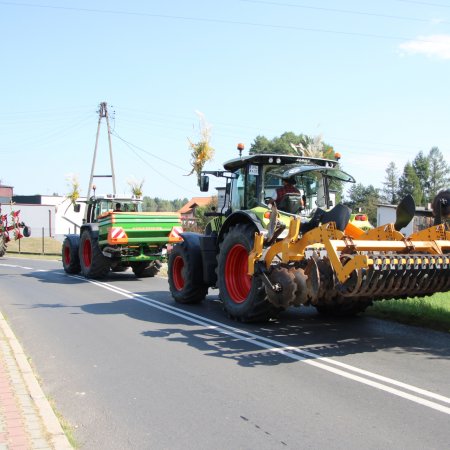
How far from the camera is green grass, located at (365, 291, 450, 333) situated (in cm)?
810

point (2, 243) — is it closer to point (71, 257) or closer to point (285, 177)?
point (71, 257)

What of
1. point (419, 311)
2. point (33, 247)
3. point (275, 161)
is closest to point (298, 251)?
point (275, 161)

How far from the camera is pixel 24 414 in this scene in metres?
4.50

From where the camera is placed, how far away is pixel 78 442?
4137 millimetres

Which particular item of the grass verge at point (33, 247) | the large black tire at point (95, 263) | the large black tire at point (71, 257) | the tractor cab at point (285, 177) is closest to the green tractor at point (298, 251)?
the tractor cab at point (285, 177)

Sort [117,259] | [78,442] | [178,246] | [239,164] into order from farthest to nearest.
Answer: [117,259] < [178,246] < [239,164] < [78,442]

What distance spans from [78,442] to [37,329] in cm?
465

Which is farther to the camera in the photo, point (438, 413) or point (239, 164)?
point (239, 164)

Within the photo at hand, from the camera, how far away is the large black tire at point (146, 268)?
16.3 m

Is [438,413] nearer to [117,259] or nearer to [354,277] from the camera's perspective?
[354,277]

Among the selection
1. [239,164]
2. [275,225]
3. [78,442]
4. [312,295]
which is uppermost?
[239,164]

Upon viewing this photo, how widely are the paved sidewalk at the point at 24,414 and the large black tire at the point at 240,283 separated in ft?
10.8

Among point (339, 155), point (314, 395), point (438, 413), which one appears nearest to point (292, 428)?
point (314, 395)

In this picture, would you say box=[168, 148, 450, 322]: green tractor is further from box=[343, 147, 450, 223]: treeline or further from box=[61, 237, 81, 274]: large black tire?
box=[343, 147, 450, 223]: treeline
